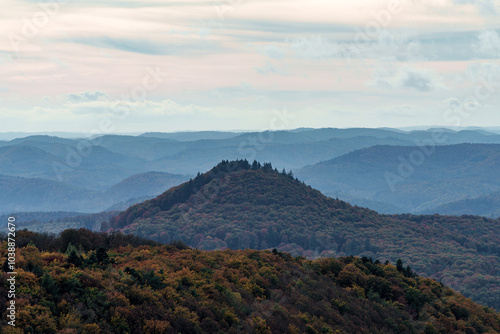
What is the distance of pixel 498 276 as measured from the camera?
162 m

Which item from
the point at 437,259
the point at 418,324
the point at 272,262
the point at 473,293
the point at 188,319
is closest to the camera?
the point at 188,319

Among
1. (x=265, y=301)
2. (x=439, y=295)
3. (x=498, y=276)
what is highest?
(x=265, y=301)

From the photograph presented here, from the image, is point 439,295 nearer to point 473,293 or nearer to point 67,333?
point 67,333

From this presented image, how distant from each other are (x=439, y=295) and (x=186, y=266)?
30.9m

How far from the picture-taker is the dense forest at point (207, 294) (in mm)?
25812

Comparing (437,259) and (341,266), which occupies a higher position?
(341,266)

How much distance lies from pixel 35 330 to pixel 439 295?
4498 cm

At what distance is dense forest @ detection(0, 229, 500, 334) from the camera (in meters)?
25.8

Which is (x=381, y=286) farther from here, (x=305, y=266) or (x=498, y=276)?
(x=498, y=276)

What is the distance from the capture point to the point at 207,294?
33188 mm

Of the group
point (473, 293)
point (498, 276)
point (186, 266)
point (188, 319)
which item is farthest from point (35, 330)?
point (498, 276)

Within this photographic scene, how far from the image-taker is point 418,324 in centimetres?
4403

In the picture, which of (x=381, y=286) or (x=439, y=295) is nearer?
(x=381, y=286)

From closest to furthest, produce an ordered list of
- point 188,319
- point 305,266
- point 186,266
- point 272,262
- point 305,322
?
1. point 188,319
2. point 305,322
3. point 186,266
4. point 272,262
5. point 305,266
